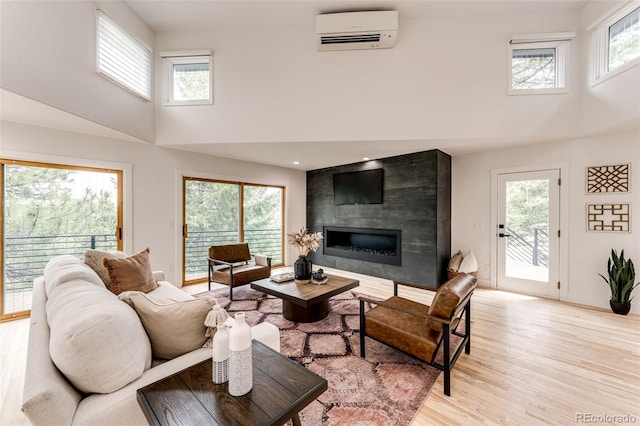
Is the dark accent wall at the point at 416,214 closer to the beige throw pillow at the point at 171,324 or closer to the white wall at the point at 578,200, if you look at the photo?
the white wall at the point at 578,200

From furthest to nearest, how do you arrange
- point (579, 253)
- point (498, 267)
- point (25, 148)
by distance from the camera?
point (498, 267), point (579, 253), point (25, 148)

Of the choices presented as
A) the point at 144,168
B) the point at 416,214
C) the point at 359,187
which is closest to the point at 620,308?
the point at 416,214

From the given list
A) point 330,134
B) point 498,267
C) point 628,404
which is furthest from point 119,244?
point 498,267

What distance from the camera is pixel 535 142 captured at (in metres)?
3.81

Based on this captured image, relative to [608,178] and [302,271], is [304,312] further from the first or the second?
[608,178]

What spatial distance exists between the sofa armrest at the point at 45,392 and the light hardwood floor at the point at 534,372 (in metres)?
1.24

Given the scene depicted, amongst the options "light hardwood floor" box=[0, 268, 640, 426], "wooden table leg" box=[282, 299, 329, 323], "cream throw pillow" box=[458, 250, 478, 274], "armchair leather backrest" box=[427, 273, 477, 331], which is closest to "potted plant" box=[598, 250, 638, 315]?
"light hardwood floor" box=[0, 268, 640, 426]

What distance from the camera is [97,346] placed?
3.20 ft

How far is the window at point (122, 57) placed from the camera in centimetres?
307

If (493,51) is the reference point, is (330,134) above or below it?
below

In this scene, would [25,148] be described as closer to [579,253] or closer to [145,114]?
[145,114]

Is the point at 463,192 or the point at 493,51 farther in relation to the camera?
the point at 463,192

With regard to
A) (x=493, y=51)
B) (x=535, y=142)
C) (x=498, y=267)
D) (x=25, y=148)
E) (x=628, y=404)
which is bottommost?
(x=628, y=404)

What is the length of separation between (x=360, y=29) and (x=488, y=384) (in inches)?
160
